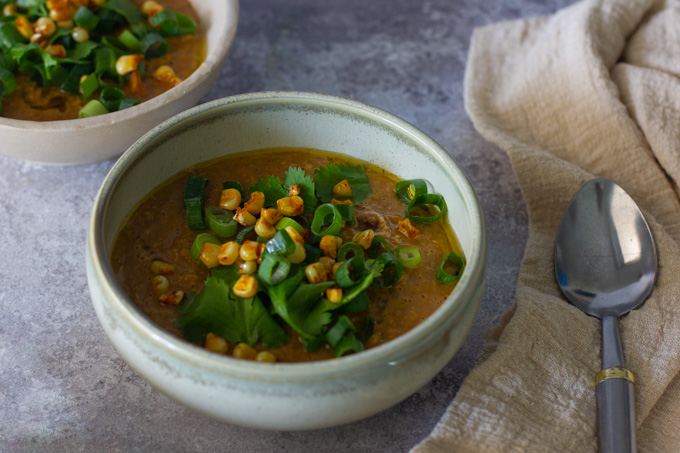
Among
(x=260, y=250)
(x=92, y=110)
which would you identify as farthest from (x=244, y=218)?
(x=92, y=110)

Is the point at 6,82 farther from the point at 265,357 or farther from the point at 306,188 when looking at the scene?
the point at 265,357

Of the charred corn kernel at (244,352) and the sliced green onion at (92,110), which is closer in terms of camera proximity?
the charred corn kernel at (244,352)

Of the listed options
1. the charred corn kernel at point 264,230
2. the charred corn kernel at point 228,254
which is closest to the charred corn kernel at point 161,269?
the charred corn kernel at point 228,254

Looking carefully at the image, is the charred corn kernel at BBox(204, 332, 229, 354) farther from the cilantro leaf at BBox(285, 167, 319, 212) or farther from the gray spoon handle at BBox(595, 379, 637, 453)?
the gray spoon handle at BBox(595, 379, 637, 453)

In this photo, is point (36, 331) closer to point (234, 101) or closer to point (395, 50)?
point (234, 101)

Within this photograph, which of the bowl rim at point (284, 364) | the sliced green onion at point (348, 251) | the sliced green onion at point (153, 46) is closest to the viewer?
the bowl rim at point (284, 364)

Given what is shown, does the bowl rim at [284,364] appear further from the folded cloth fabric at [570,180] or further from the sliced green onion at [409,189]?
the folded cloth fabric at [570,180]

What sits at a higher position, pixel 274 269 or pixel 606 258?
pixel 274 269
